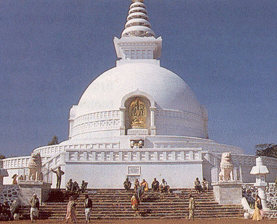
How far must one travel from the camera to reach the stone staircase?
15055 millimetres

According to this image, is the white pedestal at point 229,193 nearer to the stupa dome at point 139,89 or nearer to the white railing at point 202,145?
the white railing at point 202,145

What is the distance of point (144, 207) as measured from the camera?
15.8 metres

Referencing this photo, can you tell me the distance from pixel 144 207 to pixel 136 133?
11.7 metres

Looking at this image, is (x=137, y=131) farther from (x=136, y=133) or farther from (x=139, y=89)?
(x=139, y=89)

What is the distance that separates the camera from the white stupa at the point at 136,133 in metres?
20.9

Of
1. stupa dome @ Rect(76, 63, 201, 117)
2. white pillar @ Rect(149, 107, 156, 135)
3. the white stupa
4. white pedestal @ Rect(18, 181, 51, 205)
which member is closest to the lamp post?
the white stupa

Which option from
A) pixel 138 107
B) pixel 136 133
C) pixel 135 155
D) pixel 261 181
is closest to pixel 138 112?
pixel 138 107

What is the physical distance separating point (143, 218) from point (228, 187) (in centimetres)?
Answer: 444

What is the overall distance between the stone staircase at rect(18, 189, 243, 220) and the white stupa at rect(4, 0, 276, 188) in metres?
3.23

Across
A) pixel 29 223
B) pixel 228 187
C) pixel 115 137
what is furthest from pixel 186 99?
pixel 29 223

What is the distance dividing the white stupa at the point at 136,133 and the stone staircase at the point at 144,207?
323cm

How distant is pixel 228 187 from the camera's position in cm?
1647

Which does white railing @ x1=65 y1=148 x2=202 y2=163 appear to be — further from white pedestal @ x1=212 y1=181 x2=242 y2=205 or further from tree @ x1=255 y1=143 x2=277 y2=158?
tree @ x1=255 y1=143 x2=277 y2=158

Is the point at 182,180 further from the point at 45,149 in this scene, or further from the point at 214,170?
the point at 45,149
